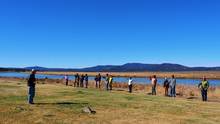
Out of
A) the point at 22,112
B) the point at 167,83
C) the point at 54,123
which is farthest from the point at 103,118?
the point at 167,83

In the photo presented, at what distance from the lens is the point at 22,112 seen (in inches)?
881

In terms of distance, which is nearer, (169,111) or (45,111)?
(45,111)

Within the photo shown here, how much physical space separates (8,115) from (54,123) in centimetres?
306

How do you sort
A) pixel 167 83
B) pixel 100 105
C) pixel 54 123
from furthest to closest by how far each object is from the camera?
pixel 167 83 → pixel 100 105 → pixel 54 123

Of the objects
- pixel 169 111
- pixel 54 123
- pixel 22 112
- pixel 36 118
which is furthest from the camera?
pixel 169 111

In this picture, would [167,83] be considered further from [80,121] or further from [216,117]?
[80,121]

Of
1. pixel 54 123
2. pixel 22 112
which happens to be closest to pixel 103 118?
pixel 54 123

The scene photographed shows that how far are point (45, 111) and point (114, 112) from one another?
12.4 feet

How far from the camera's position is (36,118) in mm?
20625

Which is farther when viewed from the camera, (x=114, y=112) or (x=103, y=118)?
(x=114, y=112)

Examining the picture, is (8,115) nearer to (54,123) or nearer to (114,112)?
(54,123)

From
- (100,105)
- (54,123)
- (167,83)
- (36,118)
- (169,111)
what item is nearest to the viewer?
(54,123)

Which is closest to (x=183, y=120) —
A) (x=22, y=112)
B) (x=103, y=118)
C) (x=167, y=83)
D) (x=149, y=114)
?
A: (x=149, y=114)

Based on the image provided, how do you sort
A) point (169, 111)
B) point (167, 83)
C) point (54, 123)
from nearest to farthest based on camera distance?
point (54, 123), point (169, 111), point (167, 83)
